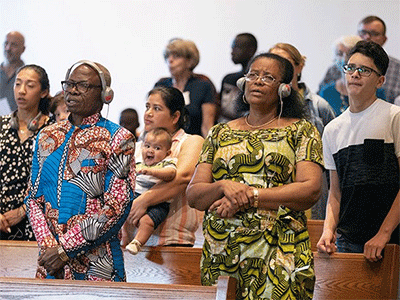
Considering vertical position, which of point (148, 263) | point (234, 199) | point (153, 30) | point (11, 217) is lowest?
point (148, 263)

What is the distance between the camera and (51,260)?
3.45 metres

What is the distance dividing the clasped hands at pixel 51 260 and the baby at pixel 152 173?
0.74m

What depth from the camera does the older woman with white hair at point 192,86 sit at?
557 centimetres

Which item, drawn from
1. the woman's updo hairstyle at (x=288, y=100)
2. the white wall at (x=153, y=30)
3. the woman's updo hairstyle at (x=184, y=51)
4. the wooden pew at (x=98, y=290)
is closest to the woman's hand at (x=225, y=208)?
the wooden pew at (x=98, y=290)

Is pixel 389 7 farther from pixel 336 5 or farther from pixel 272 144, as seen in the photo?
pixel 272 144

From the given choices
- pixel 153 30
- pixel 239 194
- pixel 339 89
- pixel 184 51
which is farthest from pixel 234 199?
pixel 153 30

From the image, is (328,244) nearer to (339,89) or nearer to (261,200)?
(261,200)

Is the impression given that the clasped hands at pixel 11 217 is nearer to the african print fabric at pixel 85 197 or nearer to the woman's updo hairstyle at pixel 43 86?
the woman's updo hairstyle at pixel 43 86

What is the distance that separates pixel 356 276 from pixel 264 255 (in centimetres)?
85

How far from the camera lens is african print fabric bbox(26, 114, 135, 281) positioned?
346 centimetres

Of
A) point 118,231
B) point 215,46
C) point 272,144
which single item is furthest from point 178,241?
point 215,46

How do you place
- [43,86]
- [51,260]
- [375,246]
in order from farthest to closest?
1. [43,86]
2. [375,246]
3. [51,260]

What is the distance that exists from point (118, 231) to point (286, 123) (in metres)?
0.74

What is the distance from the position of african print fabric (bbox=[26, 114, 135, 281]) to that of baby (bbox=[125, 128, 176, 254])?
68 cm
